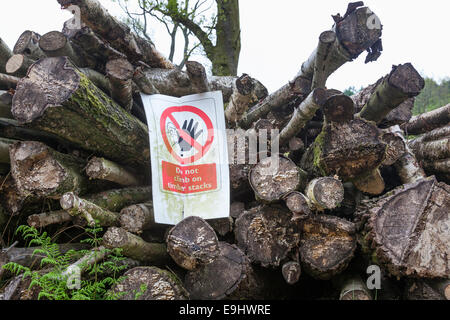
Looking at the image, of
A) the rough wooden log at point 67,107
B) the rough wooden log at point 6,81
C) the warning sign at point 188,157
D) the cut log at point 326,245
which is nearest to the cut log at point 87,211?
the warning sign at point 188,157

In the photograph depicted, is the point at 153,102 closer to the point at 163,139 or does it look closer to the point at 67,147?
the point at 163,139

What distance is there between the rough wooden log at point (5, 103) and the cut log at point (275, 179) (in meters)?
2.05

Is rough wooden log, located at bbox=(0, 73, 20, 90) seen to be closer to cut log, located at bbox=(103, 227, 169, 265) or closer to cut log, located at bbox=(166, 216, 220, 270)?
cut log, located at bbox=(103, 227, 169, 265)

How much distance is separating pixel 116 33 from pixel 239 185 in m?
1.96

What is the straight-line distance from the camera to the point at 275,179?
8.84 ft

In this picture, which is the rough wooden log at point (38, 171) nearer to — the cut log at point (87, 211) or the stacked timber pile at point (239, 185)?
the stacked timber pile at point (239, 185)

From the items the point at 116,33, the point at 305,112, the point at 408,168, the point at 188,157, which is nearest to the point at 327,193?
the point at 305,112

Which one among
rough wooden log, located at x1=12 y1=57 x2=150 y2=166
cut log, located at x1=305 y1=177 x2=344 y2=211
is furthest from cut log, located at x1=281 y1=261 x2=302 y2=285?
rough wooden log, located at x1=12 y1=57 x2=150 y2=166

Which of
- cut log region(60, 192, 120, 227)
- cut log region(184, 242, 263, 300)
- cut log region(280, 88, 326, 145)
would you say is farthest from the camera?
cut log region(280, 88, 326, 145)

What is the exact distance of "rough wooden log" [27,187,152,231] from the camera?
8.23 ft
